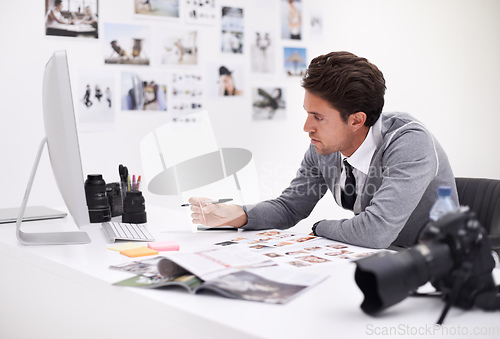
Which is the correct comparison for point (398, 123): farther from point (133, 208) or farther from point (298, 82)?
point (298, 82)

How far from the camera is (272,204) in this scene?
196 cm

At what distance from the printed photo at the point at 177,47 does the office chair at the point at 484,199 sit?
5.72 ft

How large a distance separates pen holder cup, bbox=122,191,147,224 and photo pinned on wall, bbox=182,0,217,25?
1.54 meters

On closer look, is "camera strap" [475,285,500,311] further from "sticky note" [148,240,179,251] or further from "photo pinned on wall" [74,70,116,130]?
"photo pinned on wall" [74,70,116,130]

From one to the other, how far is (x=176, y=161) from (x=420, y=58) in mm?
2252

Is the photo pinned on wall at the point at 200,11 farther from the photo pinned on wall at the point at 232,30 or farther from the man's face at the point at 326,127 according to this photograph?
the man's face at the point at 326,127

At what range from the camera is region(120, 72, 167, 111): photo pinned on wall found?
2.98 metres

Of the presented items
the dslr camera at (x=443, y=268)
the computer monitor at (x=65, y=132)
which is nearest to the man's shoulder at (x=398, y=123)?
the dslr camera at (x=443, y=268)

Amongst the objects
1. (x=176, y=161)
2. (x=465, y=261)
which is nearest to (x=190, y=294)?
(x=465, y=261)

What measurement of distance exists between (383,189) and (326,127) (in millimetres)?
316

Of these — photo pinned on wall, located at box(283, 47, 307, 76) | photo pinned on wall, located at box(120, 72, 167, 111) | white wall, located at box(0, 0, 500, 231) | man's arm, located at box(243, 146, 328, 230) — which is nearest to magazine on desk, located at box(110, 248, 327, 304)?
man's arm, located at box(243, 146, 328, 230)

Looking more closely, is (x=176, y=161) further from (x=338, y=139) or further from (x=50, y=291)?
(x=50, y=291)

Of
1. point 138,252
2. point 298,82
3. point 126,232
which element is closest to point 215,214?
point 126,232

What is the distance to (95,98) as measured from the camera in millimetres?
2885
